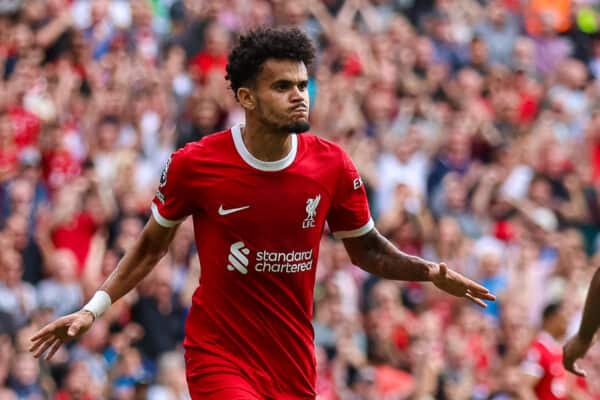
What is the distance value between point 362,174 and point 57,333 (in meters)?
8.12

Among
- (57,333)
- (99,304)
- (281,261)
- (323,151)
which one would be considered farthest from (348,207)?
(57,333)

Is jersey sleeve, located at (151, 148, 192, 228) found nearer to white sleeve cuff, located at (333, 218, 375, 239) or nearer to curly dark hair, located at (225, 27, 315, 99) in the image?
curly dark hair, located at (225, 27, 315, 99)

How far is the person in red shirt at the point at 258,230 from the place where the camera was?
791 cm

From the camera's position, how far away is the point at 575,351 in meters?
8.41

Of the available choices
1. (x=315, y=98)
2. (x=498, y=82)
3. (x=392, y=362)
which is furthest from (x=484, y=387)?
(x=498, y=82)

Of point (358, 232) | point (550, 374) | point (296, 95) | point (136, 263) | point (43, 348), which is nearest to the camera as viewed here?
point (43, 348)

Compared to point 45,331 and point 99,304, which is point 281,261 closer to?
point 99,304

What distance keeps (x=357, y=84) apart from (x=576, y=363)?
884cm

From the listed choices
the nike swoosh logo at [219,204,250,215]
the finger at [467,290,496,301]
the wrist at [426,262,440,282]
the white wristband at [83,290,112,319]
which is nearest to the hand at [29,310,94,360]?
the white wristband at [83,290,112,319]

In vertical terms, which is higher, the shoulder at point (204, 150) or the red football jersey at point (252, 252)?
the shoulder at point (204, 150)

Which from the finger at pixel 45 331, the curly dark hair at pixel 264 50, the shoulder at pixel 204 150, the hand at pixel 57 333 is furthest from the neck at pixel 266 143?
the finger at pixel 45 331

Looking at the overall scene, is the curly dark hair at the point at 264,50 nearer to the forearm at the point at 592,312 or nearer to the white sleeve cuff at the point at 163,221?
the white sleeve cuff at the point at 163,221

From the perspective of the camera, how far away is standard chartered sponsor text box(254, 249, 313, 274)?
26.0ft

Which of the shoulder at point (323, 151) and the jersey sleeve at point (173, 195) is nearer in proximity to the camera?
the jersey sleeve at point (173, 195)
